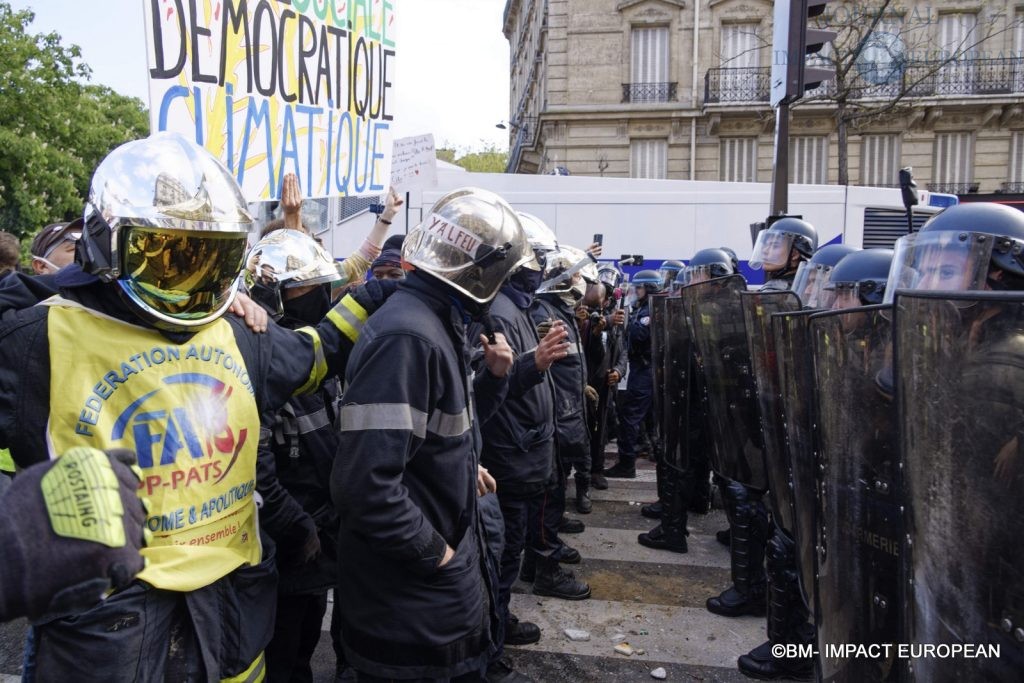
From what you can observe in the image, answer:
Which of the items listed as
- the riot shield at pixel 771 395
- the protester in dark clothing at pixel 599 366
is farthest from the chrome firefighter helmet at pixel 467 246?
the protester in dark clothing at pixel 599 366

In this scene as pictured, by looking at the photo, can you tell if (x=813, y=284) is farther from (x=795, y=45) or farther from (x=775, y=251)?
(x=795, y=45)

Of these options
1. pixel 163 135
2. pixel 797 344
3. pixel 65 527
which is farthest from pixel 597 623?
pixel 65 527

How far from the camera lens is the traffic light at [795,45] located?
21.9ft

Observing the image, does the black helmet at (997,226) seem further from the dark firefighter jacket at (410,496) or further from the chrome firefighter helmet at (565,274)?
the chrome firefighter helmet at (565,274)

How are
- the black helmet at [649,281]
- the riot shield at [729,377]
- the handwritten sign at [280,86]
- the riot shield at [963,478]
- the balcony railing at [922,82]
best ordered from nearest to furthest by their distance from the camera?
the riot shield at [963,478]
the handwritten sign at [280,86]
the riot shield at [729,377]
the black helmet at [649,281]
the balcony railing at [922,82]

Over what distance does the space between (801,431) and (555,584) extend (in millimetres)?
2511

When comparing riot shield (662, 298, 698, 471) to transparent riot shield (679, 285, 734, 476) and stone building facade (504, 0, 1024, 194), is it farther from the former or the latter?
stone building facade (504, 0, 1024, 194)

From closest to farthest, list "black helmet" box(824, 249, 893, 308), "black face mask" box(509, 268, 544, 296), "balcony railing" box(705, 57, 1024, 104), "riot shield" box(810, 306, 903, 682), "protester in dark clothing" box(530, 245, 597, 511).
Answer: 1. "riot shield" box(810, 306, 903, 682)
2. "black helmet" box(824, 249, 893, 308)
3. "black face mask" box(509, 268, 544, 296)
4. "protester in dark clothing" box(530, 245, 597, 511)
5. "balcony railing" box(705, 57, 1024, 104)

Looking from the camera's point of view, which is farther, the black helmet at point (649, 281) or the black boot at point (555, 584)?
the black helmet at point (649, 281)

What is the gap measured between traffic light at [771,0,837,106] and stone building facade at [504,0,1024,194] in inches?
682

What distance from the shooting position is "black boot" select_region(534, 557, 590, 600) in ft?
14.7

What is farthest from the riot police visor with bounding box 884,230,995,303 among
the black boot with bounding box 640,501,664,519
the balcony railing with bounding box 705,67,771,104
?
the balcony railing with bounding box 705,67,771,104

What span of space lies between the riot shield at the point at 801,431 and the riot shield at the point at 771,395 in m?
0.46

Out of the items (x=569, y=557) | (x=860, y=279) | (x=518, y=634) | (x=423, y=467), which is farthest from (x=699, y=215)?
(x=423, y=467)
